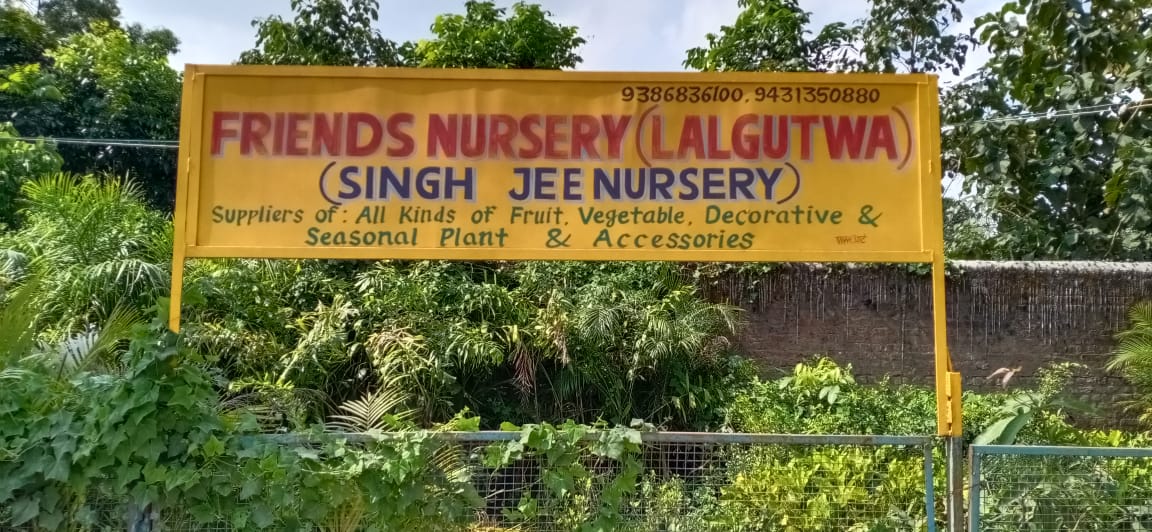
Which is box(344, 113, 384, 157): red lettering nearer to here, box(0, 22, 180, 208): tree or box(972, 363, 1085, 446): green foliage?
box(972, 363, 1085, 446): green foliage

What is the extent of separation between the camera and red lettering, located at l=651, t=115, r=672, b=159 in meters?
3.88

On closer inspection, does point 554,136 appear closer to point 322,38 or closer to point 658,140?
point 658,140

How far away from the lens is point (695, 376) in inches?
258

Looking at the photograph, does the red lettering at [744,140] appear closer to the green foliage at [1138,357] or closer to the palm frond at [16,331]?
the palm frond at [16,331]

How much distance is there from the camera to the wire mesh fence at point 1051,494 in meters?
3.56

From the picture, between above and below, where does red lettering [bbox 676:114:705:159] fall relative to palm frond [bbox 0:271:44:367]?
above

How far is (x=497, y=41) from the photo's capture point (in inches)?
350

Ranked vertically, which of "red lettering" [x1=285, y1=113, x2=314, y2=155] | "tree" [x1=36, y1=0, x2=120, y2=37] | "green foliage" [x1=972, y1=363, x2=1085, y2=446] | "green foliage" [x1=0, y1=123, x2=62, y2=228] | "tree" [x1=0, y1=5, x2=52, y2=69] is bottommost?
"green foliage" [x1=972, y1=363, x2=1085, y2=446]

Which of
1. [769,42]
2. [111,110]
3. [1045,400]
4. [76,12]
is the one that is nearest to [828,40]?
[769,42]

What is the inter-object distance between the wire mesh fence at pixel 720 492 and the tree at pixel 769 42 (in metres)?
6.44

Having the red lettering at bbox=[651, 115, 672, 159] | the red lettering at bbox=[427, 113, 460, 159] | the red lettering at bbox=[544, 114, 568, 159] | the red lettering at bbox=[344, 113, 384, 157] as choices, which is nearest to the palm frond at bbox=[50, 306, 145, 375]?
the red lettering at bbox=[344, 113, 384, 157]

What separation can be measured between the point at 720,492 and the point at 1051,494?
58.9 inches

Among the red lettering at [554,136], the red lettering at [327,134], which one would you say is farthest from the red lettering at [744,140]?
the red lettering at [327,134]

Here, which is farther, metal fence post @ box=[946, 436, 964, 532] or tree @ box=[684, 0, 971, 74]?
tree @ box=[684, 0, 971, 74]
